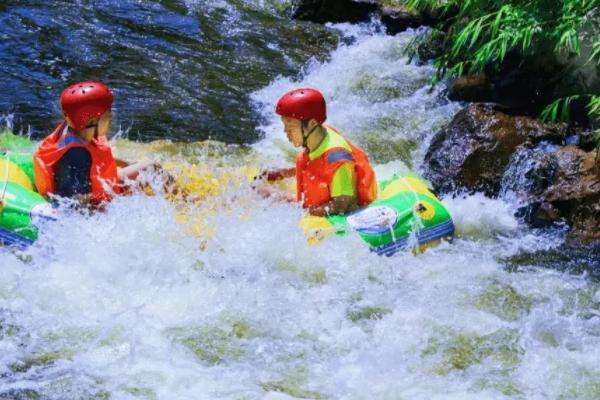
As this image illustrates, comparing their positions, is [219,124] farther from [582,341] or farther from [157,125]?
[582,341]

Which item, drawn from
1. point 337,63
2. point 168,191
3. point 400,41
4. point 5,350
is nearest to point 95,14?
point 337,63

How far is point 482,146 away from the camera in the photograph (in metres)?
7.25

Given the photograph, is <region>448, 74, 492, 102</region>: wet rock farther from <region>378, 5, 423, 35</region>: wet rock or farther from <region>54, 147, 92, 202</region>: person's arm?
<region>54, 147, 92, 202</region>: person's arm

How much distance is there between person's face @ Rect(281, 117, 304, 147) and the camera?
18.2 feet

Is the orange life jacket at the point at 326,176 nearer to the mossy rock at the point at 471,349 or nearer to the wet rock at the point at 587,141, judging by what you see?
the mossy rock at the point at 471,349

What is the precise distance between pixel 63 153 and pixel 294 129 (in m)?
1.51

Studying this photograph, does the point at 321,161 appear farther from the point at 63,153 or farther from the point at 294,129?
the point at 63,153

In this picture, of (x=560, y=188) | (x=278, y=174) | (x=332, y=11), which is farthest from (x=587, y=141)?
(x=332, y=11)

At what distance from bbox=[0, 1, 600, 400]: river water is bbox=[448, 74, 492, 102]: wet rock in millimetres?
2135

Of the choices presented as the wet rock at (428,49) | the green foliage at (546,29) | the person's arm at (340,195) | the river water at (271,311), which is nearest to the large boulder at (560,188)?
the river water at (271,311)

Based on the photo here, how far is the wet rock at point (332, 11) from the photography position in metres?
11.9

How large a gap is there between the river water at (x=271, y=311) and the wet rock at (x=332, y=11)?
5.88 m

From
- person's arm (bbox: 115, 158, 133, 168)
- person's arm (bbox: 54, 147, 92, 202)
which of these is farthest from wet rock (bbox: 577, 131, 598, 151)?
person's arm (bbox: 54, 147, 92, 202)

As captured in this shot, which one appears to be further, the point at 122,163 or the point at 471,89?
the point at 471,89
